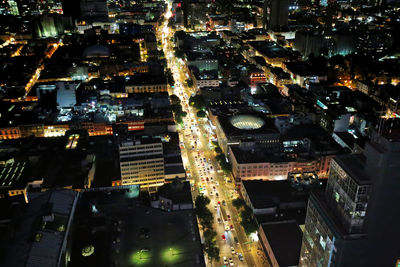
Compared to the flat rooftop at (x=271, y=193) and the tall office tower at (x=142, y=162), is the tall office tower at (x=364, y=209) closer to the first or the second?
the flat rooftop at (x=271, y=193)

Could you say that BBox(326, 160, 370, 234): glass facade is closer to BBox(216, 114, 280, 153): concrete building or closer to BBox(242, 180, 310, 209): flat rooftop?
BBox(242, 180, 310, 209): flat rooftop

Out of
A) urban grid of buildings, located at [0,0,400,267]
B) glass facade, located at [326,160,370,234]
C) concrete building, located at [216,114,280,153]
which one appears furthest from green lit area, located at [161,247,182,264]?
concrete building, located at [216,114,280,153]

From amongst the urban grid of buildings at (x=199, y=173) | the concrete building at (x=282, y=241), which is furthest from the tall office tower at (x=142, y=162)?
the concrete building at (x=282, y=241)

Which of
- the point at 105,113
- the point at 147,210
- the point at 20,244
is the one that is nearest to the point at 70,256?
the point at 20,244

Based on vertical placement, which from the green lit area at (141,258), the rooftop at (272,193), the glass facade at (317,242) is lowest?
the rooftop at (272,193)

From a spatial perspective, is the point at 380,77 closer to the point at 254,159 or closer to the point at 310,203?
the point at 254,159

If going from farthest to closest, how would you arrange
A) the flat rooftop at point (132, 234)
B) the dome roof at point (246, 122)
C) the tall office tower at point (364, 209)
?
the dome roof at point (246, 122)
the flat rooftop at point (132, 234)
the tall office tower at point (364, 209)
